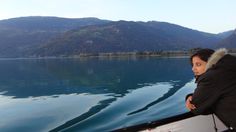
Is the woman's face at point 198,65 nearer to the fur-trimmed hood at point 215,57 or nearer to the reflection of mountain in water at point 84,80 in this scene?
the fur-trimmed hood at point 215,57

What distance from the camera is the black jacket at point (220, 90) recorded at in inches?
188

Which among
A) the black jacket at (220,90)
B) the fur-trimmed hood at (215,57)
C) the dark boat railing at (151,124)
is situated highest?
the fur-trimmed hood at (215,57)

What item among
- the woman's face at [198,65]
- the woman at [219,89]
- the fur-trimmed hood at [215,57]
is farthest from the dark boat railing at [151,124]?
the fur-trimmed hood at [215,57]

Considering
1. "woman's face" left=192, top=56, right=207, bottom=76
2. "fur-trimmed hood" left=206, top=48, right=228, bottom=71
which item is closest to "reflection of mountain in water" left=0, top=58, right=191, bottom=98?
"woman's face" left=192, top=56, right=207, bottom=76

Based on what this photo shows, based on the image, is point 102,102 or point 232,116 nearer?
point 232,116

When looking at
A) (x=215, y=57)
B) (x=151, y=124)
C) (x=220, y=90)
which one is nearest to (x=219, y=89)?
(x=220, y=90)

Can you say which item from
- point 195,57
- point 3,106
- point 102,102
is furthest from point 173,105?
point 195,57

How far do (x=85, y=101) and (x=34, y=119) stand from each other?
6002 millimetres

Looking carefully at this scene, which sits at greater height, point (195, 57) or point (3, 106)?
point (195, 57)

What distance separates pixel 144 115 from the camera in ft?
57.3

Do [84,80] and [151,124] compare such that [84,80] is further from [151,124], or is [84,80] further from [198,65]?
[198,65]

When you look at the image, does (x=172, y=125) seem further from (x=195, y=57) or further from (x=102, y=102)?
(x=102, y=102)

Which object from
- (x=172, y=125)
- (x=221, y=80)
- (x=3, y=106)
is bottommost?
(x=3, y=106)

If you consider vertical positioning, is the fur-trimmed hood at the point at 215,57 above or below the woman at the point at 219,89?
above
